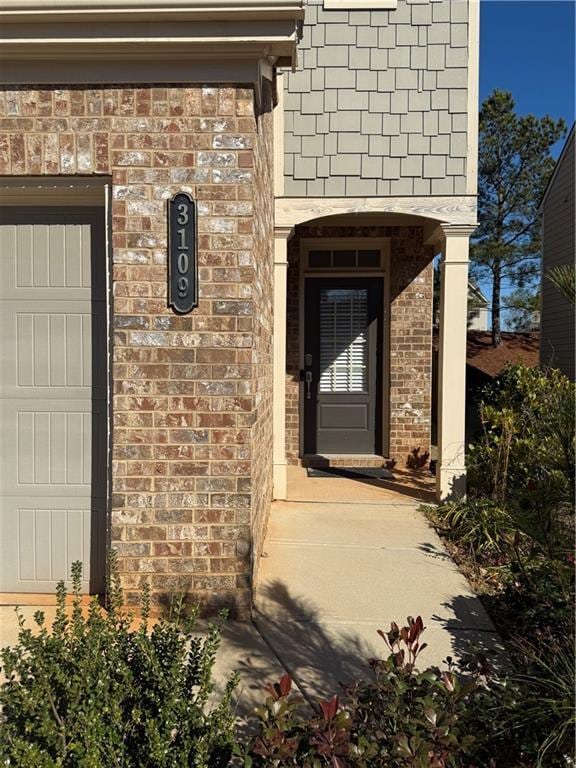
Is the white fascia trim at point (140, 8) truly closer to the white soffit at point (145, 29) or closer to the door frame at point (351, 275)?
the white soffit at point (145, 29)

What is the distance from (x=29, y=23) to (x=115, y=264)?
128 cm

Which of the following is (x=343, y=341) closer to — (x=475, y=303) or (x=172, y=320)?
(x=172, y=320)

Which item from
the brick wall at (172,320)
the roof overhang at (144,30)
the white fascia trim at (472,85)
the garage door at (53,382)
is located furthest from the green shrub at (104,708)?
the white fascia trim at (472,85)

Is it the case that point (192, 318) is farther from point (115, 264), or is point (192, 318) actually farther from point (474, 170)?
point (474, 170)

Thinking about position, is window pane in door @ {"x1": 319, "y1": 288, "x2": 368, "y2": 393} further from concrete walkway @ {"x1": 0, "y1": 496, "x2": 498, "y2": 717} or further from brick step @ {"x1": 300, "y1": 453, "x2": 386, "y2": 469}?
concrete walkway @ {"x1": 0, "y1": 496, "x2": 498, "y2": 717}

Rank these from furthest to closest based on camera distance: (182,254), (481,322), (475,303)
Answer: (481,322), (475,303), (182,254)

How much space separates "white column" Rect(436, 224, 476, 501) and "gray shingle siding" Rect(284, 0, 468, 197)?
61 cm

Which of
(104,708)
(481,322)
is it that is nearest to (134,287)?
(104,708)

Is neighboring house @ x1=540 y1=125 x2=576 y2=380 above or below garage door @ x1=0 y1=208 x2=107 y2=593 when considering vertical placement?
above

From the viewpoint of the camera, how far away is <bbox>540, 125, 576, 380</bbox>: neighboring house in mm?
11359

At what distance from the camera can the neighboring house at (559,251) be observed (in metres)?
11.4

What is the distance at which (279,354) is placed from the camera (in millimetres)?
5598

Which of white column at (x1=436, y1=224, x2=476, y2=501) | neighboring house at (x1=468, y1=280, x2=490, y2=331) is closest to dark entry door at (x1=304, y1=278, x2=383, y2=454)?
white column at (x1=436, y1=224, x2=476, y2=501)

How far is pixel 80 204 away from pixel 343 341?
430 cm
